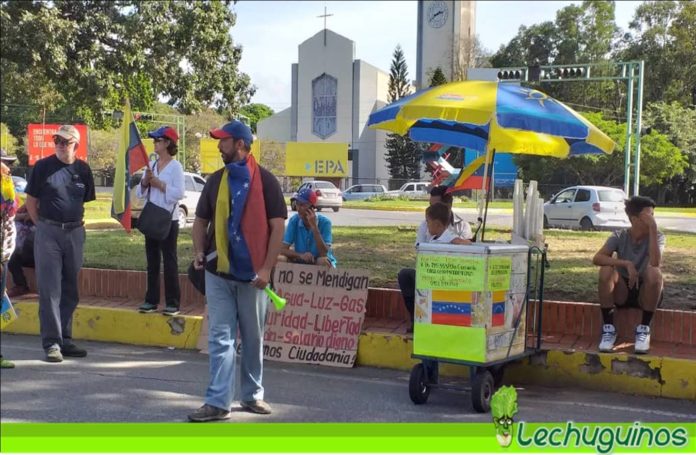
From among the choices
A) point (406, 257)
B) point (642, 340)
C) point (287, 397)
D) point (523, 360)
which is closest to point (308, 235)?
point (287, 397)

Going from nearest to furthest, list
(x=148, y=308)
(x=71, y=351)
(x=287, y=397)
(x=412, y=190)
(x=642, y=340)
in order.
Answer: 1. (x=287, y=397)
2. (x=642, y=340)
3. (x=71, y=351)
4. (x=148, y=308)
5. (x=412, y=190)

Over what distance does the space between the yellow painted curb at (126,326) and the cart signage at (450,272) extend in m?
2.78

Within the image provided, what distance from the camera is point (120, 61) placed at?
24984 millimetres

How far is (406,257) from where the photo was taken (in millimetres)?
10211

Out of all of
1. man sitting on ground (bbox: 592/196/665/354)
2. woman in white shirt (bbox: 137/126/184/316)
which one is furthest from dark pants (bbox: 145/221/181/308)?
man sitting on ground (bbox: 592/196/665/354)

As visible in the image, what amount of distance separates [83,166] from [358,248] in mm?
5617

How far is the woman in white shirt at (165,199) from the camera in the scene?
707 centimetres

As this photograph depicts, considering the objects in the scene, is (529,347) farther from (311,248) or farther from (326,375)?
(311,248)

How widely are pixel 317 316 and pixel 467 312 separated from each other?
2068mm

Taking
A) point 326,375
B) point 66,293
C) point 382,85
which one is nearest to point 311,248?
point 326,375

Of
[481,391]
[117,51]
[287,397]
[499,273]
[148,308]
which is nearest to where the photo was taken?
[481,391]

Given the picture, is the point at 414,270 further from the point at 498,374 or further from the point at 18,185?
the point at 18,185

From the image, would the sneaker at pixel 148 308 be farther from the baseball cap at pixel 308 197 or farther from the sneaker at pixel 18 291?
the baseball cap at pixel 308 197

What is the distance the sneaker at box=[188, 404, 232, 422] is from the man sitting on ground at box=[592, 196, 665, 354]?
10.5 ft
